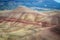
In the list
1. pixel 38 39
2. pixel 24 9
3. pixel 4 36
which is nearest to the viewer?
pixel 38 39

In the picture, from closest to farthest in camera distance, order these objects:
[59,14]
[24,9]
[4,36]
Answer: [4,36], [59,14], [24,9]

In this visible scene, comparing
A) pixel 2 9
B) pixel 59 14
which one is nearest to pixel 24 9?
pixel 2 9

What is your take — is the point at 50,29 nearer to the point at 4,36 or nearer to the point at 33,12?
the point at 33,12

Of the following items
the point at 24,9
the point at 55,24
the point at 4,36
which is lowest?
the point at 4,36

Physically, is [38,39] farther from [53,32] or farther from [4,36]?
[4,36]

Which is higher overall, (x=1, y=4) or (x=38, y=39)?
(x=1, y=4)

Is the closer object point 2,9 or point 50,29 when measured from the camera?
point 50,29

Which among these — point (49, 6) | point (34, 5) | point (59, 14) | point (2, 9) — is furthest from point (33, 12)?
point (2, 9)

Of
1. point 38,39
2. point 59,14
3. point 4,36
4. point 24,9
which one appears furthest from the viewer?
point 24,9

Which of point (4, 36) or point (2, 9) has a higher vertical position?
point (2, 9)
